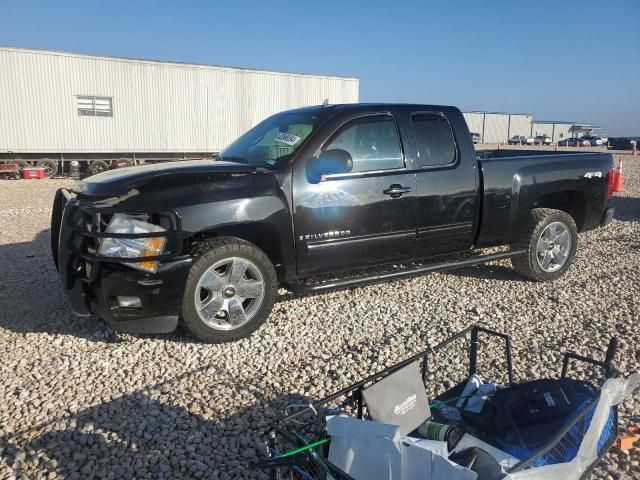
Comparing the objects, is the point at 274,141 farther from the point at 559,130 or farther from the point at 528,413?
the point at 559,130

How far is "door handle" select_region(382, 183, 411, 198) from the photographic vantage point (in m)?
4.67

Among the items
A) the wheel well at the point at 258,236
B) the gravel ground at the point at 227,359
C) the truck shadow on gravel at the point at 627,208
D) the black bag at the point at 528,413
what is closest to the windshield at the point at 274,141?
the wheel well at the point at 258,236

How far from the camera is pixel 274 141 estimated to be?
15.9 feet

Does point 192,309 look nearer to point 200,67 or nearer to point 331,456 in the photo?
point 331,456

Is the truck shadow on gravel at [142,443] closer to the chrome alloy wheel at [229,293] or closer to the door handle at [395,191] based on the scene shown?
the chrome alloy wheel at [229,293]

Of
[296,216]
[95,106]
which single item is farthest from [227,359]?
[95,106]

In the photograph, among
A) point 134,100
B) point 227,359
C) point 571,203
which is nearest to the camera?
point 227,359

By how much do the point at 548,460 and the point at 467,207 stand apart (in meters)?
3.32

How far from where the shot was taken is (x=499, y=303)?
5098 millimetres

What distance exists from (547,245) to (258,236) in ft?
11.1

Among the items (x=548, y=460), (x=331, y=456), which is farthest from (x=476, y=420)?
(x=331, y=456)

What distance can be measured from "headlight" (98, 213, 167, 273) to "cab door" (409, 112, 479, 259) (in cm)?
237

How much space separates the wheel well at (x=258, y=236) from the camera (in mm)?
4035

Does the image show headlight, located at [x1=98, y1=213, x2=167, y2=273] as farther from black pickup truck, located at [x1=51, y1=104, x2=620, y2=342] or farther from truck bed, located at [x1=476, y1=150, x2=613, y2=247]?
truck bed, located at [x1=476, y1=150, x2=613, y2=247]
